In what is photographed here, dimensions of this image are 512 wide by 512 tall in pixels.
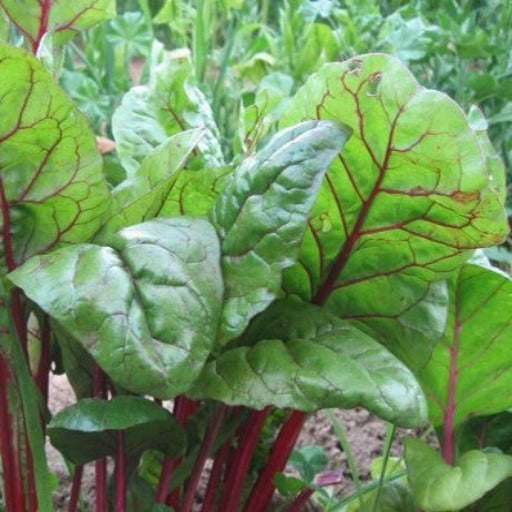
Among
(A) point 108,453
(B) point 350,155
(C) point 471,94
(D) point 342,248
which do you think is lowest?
(C) point 471,94

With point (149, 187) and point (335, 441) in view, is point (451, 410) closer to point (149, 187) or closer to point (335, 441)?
point (149, 187)

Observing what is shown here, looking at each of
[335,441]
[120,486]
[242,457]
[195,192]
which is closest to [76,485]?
[120,486]

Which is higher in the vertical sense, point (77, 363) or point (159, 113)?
point (159, 113)

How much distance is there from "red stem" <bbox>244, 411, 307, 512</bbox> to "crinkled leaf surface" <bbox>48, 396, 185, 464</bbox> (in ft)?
0.52

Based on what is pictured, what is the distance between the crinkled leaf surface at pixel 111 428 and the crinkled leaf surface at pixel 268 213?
0.10 meters

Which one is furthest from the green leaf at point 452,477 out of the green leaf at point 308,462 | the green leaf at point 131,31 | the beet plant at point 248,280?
the green leaf at point 131,31

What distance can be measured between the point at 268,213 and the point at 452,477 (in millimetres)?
338

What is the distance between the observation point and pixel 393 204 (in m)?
0.91

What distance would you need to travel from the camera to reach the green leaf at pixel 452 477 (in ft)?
3.04

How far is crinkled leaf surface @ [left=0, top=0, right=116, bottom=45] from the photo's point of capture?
3.46 feet

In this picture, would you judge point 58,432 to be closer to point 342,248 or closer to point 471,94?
point 342,248

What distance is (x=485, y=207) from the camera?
33.5 inches

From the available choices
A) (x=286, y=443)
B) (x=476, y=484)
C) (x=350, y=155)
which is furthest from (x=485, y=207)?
(x=286, y=443)

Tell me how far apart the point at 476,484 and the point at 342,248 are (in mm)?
253
